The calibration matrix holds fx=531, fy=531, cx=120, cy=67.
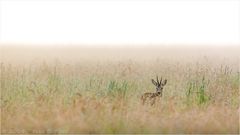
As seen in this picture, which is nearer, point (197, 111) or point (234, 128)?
point (234, 128)

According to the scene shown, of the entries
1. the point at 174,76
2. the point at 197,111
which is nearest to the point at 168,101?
the point at 197,111

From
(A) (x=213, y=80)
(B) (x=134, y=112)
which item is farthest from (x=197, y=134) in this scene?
A: (A) (x=213, y=80)

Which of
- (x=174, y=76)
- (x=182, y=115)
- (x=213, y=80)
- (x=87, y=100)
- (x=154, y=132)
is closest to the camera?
(x=154, y=132)

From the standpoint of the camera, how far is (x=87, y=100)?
7.79 metres

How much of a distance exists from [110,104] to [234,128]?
1.81m

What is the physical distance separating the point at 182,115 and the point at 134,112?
0.66 m

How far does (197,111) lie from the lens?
7668 mm

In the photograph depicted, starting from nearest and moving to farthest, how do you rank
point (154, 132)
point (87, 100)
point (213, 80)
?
point (154, 132)
point (87, 100)
point (213, 80)

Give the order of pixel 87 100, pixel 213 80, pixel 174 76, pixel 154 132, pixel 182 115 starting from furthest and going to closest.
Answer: pixel 174 76
pixel 213 80
pixel 87 100
pixel 182 115
pixel 154 132

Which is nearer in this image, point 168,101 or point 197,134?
point 197,134

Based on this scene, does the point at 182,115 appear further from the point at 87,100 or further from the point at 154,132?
the point at 87,100

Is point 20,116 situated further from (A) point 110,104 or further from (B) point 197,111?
(B) point 197,111

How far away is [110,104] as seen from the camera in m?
7.66

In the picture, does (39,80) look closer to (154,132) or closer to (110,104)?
(110,104)
